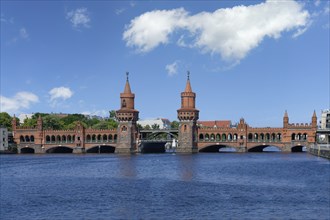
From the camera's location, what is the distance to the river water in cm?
4584

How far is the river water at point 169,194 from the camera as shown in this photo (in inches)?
1805

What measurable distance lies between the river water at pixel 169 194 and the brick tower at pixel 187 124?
66325 millimetres

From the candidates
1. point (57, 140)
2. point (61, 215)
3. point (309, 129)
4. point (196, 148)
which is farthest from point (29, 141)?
point (61, 215)

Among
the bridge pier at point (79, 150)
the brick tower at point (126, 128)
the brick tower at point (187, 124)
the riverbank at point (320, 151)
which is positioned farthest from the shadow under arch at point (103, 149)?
the riverbank at point (320, 151)

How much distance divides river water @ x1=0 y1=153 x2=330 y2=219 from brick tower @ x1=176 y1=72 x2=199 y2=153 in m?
66.3

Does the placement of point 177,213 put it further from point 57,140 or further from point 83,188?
point 57,140

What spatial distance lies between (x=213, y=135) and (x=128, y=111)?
29.1 meters

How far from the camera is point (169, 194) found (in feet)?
187

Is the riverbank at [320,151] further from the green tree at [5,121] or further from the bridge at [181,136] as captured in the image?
the green tree at [5,121]

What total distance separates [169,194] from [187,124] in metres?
96.7

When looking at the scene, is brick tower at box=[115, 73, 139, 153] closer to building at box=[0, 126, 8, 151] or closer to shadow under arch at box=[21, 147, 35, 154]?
shadow under arch at box=[21, 147, 35, 154]

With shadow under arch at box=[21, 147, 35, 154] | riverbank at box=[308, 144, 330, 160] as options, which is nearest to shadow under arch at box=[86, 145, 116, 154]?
shadow under arch at box=[21, 147, 35, 154]

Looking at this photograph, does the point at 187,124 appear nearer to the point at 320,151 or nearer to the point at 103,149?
the point at 103,149

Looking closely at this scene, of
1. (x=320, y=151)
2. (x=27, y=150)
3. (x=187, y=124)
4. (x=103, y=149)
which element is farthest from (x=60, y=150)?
(x=320, y=151)
